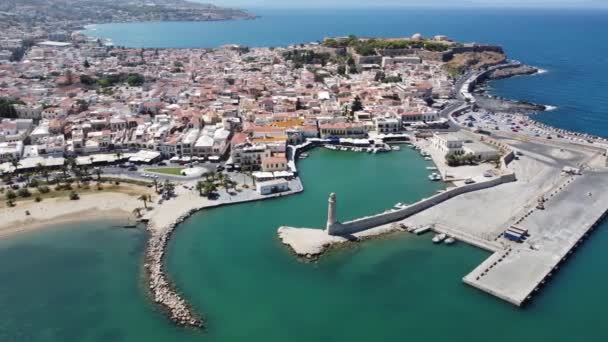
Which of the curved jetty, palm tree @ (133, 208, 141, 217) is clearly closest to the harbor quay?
the curved jetty

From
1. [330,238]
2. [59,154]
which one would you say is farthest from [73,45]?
[330,238]

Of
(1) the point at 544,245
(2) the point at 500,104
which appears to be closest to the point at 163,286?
(1) the point at 544,245

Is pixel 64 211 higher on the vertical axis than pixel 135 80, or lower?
lower

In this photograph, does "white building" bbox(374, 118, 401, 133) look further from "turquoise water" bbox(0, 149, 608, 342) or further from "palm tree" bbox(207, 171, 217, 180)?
"palm tree" bbox(207, 171, 217, 180)

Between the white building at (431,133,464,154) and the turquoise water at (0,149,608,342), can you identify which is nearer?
the turquoise water at (0,149,608,342)

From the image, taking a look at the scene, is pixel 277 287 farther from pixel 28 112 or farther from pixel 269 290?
pixel 28 112

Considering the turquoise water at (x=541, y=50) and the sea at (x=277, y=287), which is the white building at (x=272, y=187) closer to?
the sea at (x=277, y=287)

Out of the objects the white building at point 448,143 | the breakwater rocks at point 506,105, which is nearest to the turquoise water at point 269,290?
the white building at point 448,143
